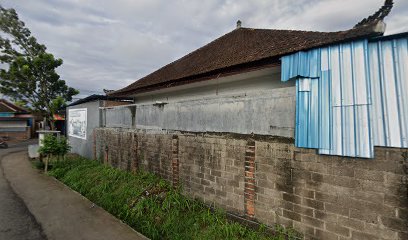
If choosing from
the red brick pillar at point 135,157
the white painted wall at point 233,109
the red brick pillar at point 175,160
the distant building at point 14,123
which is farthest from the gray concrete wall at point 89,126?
the distant building at point 14,123

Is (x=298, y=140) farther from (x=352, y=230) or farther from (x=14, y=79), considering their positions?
(x=14, y=79)

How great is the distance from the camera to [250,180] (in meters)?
4.11

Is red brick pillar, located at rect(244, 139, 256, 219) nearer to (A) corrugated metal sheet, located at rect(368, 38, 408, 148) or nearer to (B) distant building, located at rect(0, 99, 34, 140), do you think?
(A) corrugated metal sheet, located at rect(368, 38, 408, 148)

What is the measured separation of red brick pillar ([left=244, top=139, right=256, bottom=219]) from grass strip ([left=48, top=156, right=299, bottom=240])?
1.07ft

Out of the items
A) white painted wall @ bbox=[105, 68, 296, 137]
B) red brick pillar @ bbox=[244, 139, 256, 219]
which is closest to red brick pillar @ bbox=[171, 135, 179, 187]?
white painted wall @ bbox=[105, 68, 296, 137]

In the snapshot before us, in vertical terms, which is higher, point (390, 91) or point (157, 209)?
point (390, 91)

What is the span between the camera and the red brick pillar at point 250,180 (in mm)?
4082

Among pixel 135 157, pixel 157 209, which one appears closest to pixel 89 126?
pixel 135 157

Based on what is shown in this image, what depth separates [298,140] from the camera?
3453mm

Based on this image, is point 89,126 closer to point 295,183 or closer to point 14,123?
point 295,183

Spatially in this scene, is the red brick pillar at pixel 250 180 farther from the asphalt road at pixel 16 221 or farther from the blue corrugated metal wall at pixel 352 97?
the asphalt road at pixel 16 221

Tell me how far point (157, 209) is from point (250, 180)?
229 centimetres

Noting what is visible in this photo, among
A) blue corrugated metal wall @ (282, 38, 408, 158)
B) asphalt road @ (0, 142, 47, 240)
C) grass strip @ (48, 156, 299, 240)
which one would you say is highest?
blue corrugated metal wall @ (282, 38, 408, 158)

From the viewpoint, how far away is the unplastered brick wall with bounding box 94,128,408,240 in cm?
274
